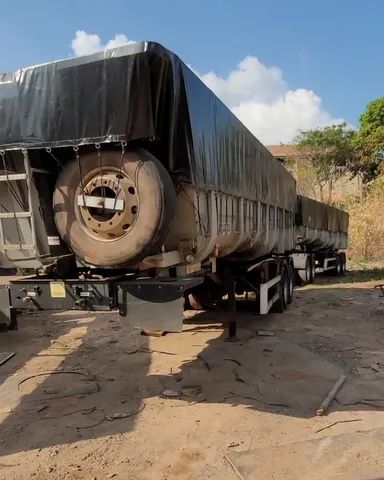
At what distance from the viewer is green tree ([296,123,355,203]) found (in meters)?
37.3

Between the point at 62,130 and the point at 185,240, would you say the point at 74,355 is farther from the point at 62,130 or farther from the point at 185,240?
the point at 62,130

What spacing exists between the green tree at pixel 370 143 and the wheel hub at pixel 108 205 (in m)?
33.8

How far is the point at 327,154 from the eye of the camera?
37.6m

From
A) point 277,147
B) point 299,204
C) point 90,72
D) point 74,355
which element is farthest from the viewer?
point 277,147

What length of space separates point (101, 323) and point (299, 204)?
7062 millimetres

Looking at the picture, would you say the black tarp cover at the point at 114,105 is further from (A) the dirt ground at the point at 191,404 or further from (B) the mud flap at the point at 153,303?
(A) the dirt ground at the point at 191,404

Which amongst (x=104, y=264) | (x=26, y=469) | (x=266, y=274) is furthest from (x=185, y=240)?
(x=266, y=274)

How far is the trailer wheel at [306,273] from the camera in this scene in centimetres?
1611

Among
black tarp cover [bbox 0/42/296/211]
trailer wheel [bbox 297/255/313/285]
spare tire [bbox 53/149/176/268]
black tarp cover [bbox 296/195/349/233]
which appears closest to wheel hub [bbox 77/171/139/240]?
spare tire [bbox 53/149/176/268]

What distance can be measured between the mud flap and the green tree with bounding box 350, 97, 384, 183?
110 feet

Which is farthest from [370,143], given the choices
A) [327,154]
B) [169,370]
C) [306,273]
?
[169,370]

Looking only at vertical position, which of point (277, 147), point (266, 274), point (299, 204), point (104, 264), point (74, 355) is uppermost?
point (277, 147)

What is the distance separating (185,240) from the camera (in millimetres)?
4977

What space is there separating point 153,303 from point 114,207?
1001 millimetres
